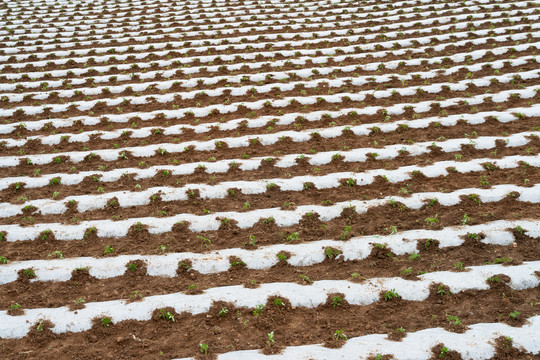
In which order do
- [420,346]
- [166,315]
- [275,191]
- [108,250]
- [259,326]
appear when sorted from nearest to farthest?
[420,346] → [259,326] → [166,315] → [108,250] → [275,191]

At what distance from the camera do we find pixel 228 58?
9500 millimetres

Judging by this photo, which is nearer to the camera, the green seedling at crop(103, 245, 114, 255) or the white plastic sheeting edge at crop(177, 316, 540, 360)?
the white plastic sheeting edge at crop(177, 316, 540, 360)

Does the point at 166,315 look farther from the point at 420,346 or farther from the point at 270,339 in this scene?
the point at 420,346

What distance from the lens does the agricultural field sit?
12.8 ft

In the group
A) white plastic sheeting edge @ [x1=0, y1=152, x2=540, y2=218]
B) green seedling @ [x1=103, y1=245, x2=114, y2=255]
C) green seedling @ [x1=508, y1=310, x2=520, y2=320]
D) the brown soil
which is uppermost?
white plastic sheeting edge @ [x1=0, y1=152, x2=540, y2=218]

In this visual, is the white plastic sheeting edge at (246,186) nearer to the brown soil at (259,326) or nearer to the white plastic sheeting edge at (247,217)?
the white plastic sheeting edge at (247,217)

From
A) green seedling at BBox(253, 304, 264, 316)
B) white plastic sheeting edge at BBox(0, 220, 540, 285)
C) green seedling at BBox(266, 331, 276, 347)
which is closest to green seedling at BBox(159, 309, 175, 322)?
white plastic sheeting edge at BBox(0, 220, 540, 285)

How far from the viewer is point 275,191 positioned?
5789 mm

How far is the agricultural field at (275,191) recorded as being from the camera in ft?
12.8

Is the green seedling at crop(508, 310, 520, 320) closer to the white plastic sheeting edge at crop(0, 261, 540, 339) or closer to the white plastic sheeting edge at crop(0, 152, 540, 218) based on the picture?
the white plastic sheeting edge at crop(0, 261, 540, 339)

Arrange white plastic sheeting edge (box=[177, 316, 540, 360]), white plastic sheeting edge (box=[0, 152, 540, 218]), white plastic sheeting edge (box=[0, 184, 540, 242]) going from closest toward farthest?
white plastic sheeting edge (box=[177, 316, 540, 360]), white plastic sheeting edge (box=[0, 184, 540, 242]), white plastic sheeting edge (box=[0, 152, 540, 218])

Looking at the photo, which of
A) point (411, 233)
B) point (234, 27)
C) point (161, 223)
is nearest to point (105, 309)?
point (161, 223)

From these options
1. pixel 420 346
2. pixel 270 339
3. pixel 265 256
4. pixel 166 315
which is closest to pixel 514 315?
pixel 420 346

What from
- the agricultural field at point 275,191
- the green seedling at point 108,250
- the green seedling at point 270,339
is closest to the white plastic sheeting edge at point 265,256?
the agricultural field at point 275,191
